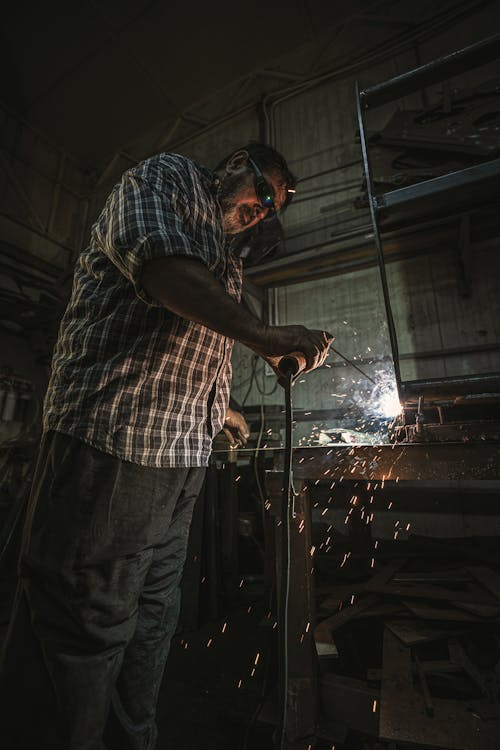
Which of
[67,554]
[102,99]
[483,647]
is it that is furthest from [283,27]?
[483,647]

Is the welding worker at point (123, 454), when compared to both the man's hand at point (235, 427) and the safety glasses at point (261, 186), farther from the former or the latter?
the man's hand at point (235, 427)

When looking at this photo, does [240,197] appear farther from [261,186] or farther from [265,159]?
[265,159]

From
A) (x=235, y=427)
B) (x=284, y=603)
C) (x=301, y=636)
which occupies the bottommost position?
(x=301, y=636)

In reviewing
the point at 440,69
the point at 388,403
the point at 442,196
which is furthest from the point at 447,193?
the point at 388,403

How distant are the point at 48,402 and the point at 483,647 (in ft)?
7.14

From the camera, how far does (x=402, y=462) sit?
1.24 meters

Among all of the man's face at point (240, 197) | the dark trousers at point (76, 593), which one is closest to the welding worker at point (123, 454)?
the dark trousers at point (76, 593)

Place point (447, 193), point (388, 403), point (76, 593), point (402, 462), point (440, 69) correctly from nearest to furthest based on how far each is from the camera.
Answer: point (76, 593), point (402, 462), point (447, 193), point (440, 69), point (388, 403)

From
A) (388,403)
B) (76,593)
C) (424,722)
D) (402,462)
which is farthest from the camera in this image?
(388,403)

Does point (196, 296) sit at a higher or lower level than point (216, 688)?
higher

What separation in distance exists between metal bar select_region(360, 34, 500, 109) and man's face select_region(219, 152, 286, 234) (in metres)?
1.82

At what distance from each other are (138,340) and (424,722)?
5.17ft

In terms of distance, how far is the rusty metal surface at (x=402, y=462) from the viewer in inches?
46.2

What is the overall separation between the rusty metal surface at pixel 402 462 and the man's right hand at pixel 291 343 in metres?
0.52
